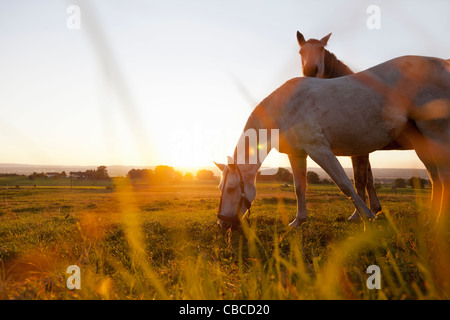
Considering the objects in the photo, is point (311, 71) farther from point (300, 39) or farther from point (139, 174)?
point (139, 174)

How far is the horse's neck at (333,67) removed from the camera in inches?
285

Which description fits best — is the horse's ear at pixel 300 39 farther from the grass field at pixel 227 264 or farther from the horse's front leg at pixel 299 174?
the grass field at pixel 227 264

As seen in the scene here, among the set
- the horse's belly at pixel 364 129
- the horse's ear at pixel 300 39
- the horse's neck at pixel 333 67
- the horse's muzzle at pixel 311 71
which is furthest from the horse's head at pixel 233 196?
the horse's ear at pixel 300 39

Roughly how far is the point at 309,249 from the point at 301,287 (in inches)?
76.7

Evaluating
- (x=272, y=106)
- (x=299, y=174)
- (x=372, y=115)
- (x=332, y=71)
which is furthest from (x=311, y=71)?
(x=372, y=115)

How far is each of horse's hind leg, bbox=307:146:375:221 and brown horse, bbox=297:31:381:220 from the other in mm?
2449

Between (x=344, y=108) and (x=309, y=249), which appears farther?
(x=344, y=108)

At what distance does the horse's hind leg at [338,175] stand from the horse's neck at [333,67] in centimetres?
337

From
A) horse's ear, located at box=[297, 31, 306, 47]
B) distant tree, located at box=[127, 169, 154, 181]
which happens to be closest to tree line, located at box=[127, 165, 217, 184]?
distant tree, located at box=[127, 169, 154, 181]

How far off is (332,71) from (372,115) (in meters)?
3.12
